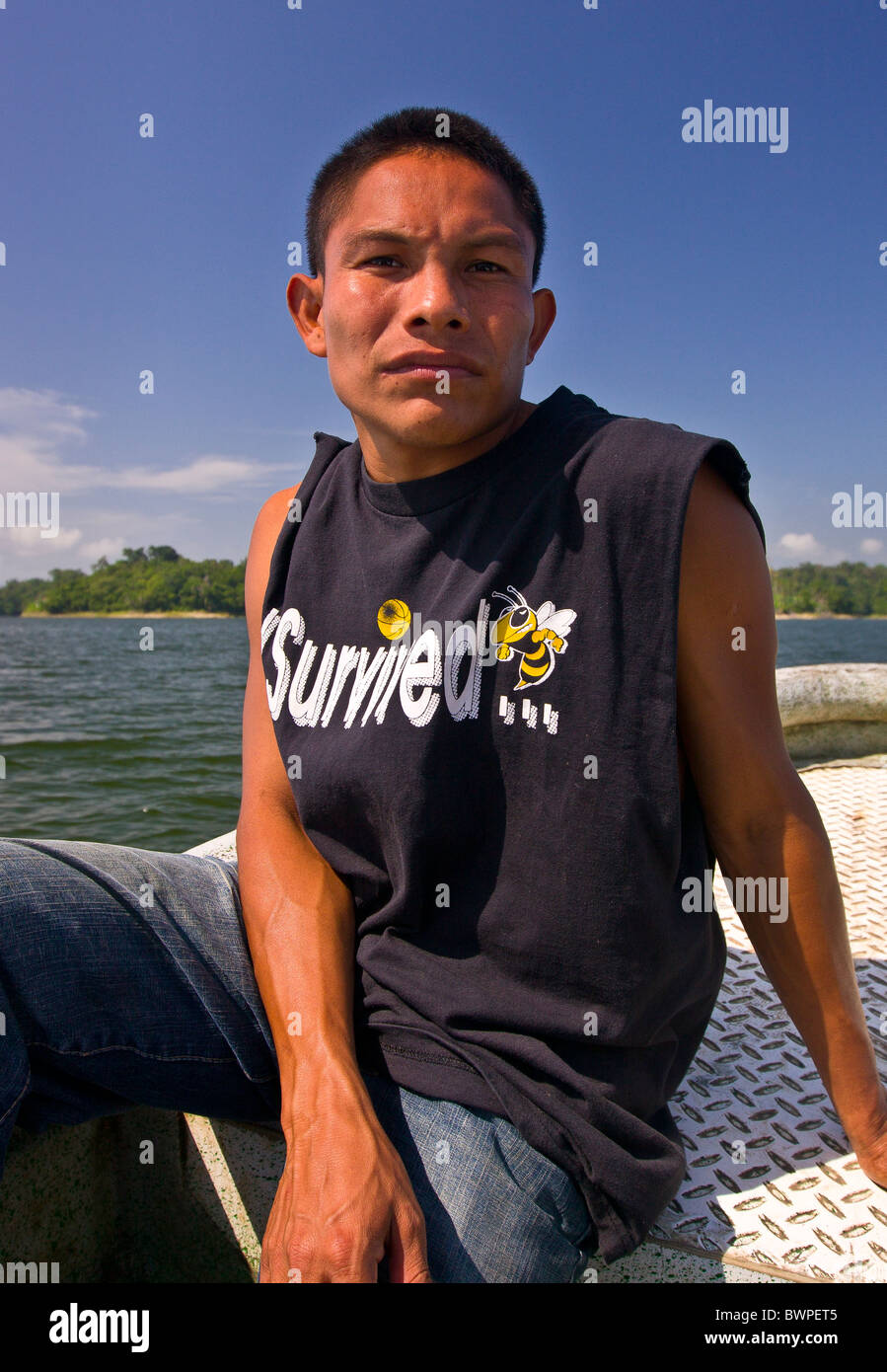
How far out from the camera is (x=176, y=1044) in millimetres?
1463

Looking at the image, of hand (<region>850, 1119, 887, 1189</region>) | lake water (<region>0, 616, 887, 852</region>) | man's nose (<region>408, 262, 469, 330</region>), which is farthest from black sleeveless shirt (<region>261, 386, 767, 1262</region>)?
lake water (<region>0, 616, 887, 852</region>)

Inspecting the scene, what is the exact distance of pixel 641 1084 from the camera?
54.0 inches

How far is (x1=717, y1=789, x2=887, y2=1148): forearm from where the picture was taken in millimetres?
1402

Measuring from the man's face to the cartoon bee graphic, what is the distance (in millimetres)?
330

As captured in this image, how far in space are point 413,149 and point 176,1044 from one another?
154cm

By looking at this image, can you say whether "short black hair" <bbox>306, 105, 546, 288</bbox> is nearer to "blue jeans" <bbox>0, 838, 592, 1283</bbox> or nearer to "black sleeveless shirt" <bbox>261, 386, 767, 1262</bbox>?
"black sleeveless shirt" <bbox>261, 386, 767, 1262</bbox>

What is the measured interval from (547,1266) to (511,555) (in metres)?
1.02

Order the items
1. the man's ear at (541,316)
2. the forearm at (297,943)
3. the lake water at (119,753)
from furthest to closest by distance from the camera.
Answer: the lake water at (119,753), the man's ear at (541,316), the forearm at (297,943)

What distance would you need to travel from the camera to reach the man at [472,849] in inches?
50.4

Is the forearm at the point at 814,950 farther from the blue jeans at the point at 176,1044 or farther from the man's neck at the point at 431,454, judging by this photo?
the man's neck at the point at 431,454

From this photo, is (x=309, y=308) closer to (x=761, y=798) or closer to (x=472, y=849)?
(x=472, y=849)

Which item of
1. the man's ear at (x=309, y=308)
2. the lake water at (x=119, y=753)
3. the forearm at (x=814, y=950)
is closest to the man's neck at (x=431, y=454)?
the man's ear at (x=309, y=308)
